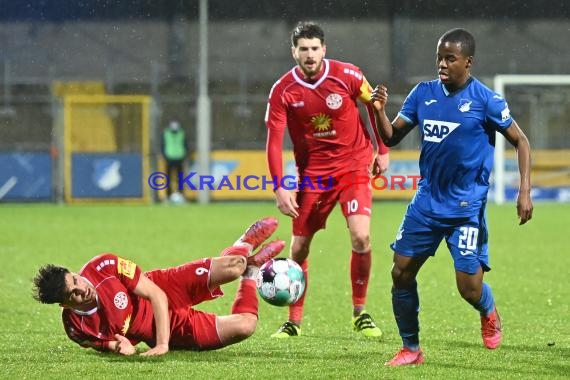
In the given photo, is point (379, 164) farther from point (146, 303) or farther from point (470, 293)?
point (146, 303)

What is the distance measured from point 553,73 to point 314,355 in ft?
78.5

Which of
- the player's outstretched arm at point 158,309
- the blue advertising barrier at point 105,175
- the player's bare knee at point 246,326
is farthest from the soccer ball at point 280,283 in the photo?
the blue advertising barrier at point 105,175

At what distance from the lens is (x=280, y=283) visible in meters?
7.38

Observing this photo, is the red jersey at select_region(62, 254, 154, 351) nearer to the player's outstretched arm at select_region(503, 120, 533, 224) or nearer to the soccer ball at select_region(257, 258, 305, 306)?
the soccer ball at select_region(257, 258, 305, 306)

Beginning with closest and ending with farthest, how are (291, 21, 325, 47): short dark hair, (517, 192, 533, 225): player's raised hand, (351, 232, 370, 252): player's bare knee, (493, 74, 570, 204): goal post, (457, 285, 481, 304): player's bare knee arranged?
(517, 192, 533, 225): player's raised hand < (457, 285, 481, 304): player's bare knee < (291, 21, 325, 47): short dark hair < (351, 232, 370, 252): player's bare knee < (493, 74, 570, 204): goal post

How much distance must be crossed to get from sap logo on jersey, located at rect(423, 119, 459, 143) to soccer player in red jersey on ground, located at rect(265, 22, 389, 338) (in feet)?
5.01

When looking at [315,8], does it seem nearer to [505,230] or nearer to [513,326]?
[505,230]

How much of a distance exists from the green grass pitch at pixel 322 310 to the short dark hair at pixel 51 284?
15.1 inches

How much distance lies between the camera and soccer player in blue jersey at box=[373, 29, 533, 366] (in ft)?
21.5

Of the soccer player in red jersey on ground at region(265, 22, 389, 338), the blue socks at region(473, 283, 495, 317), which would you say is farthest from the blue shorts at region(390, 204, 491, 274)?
the soccer player in red jersey on ground at region(265, 22, 389, 338)

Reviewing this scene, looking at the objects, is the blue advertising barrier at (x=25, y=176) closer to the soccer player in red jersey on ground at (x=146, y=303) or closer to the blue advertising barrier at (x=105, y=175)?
the blue advertising barrier at (x=105, y=175)

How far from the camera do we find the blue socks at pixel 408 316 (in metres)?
6.57

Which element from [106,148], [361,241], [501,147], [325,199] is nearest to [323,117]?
[325,199]

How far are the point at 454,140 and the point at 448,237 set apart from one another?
558 mm
